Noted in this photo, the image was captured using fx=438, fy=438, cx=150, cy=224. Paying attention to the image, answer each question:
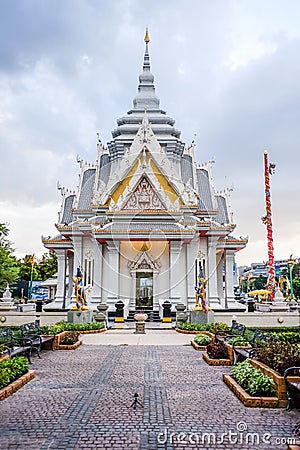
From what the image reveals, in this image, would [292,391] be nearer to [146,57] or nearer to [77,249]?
[77,249]

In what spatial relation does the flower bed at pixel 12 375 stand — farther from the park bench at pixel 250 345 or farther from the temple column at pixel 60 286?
the temple column at pixel 60 286

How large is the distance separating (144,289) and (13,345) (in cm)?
1597

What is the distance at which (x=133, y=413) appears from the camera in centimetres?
660

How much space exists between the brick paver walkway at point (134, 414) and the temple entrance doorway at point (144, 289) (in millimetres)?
15966

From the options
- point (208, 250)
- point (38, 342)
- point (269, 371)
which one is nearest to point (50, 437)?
point (269, 371)

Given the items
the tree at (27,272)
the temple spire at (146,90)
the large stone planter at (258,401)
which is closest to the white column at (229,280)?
the temple spire at (146,90)

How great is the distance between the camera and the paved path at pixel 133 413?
5.43 m

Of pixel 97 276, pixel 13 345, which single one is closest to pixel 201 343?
pixel 13 345

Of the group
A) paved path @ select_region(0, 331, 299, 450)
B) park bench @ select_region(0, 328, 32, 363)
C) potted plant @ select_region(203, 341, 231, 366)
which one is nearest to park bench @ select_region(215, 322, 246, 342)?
potted plant @ select_region(203, 341, 231, 366)

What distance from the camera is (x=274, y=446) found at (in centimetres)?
530

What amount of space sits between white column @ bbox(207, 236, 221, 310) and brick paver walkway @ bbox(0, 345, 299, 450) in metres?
17.0

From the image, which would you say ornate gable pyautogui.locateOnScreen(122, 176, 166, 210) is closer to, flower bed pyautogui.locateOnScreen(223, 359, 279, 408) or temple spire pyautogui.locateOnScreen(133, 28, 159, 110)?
temple spire pyautogui.locateOnScreen(133, 28, 159, 110)

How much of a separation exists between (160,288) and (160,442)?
2111 centimetres

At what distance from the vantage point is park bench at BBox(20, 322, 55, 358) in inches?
483
